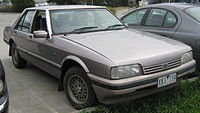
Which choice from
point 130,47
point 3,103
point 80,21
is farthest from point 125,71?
point 80,21

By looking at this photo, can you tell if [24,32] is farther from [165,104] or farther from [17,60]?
[165,104]

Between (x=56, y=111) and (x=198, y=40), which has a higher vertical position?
(x=198, y=40)

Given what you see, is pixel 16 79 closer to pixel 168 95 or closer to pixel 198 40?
pixel 168 95

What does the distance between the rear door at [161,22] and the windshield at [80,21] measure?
914 millimetres

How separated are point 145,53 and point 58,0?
129 ft

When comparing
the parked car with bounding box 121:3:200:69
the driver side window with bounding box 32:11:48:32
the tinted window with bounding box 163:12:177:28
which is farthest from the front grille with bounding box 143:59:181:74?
the driver side window with bounding box 32:11:48:32

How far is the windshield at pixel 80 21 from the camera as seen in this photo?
4.72 m

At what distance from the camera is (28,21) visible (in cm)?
586

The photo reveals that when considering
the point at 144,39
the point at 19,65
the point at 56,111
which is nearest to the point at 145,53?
the point at 144,39

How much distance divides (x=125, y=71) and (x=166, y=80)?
696 millimetres

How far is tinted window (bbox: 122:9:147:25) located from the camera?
20.2 ft

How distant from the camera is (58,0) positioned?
41.4 meters

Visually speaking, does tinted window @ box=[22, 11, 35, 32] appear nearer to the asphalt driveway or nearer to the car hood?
the asphalt driveway

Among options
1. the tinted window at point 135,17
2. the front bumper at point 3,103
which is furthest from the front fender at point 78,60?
the tinted window at point 135,17
